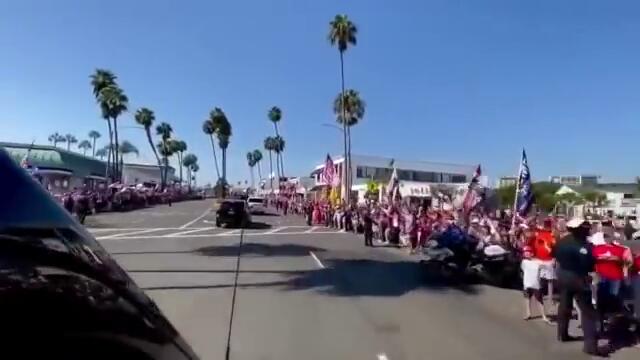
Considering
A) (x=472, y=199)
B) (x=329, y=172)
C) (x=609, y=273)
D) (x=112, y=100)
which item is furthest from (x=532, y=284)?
(x=112, y=100)

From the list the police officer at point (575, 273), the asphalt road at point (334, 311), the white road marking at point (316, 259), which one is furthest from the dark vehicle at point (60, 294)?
the white road marking at point (316, 259)

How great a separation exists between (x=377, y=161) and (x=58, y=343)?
3593 inches

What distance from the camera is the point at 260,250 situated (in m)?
21.2

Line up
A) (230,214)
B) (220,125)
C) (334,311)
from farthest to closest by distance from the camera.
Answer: (220,125) → (230,214) → (334,311)

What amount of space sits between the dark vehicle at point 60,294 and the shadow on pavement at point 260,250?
58.4ft

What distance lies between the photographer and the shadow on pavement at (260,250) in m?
19.9

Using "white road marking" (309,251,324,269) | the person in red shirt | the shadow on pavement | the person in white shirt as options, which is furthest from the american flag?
the person in red shirt

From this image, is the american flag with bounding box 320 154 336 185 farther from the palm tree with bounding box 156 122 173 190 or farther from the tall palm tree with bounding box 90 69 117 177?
the palm tree with bounding box 156 122 173 190

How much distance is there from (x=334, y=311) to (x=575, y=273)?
372 cm

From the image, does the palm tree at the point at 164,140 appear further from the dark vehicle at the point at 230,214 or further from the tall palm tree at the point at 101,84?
the dark vehicle at the point at 230,214

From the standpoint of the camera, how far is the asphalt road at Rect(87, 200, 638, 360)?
7.78 meters

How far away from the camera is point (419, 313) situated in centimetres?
1020

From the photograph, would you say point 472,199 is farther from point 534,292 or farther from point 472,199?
point 534,292

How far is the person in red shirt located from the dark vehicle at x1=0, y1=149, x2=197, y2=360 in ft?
27.5
